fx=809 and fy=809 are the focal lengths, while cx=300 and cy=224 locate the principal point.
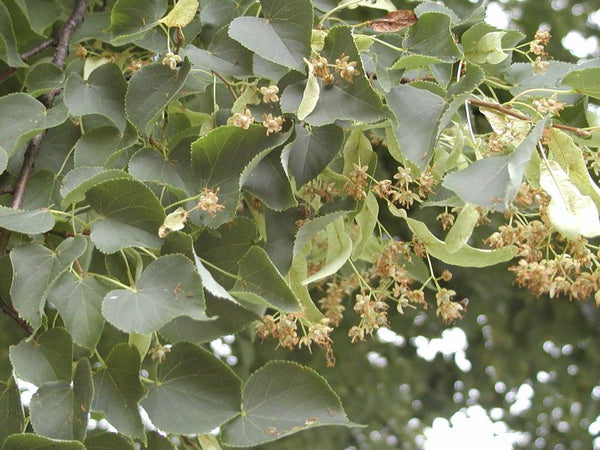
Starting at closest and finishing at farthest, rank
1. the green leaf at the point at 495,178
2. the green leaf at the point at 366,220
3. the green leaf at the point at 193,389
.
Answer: the green leaf at the point at 495,178
the green leaf at the point at 193,389
the green leaf at the point at 366,220

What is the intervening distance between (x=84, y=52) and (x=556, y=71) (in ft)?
1.90

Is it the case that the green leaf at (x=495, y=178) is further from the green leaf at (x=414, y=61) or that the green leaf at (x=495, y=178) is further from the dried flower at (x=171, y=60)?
the dried flower at (x=171, y=60)

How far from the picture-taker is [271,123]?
757 mm

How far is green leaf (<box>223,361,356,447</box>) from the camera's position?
76 centimetres

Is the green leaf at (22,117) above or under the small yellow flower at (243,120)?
under

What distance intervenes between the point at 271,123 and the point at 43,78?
351 mm

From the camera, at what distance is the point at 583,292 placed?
778 millimetres

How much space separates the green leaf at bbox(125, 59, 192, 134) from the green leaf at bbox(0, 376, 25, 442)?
289mm

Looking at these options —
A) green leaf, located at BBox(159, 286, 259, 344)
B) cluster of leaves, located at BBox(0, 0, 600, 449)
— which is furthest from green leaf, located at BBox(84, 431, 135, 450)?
green leaf, located at BBox(159, 286, 259, 344)

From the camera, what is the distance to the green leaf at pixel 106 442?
75cm

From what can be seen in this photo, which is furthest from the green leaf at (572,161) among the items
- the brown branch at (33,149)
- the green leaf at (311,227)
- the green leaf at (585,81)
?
the brown branch at (33,149)

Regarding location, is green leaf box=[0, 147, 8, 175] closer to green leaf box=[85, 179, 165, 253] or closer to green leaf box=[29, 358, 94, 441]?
green leaf box=[85, 179, 165, 253]

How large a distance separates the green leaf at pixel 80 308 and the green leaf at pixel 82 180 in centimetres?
7

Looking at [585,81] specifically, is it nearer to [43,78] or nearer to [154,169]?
[154,169]
